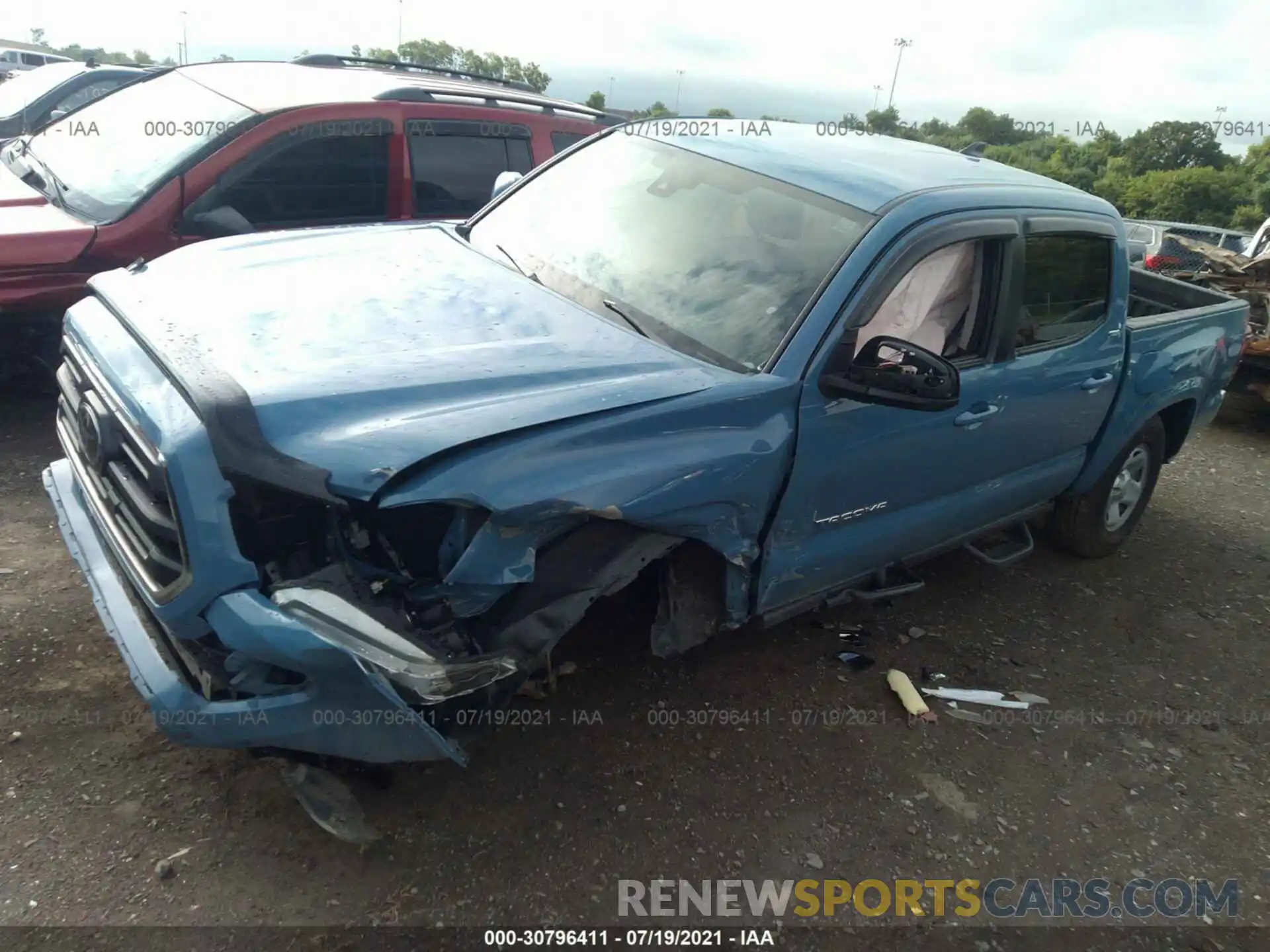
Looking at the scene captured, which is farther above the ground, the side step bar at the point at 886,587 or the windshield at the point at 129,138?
the windshield at the point at 129,138

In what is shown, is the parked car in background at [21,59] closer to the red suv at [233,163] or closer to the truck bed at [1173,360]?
the red suv at [233,163]

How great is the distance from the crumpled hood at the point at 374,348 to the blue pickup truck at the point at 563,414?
0.5 inches

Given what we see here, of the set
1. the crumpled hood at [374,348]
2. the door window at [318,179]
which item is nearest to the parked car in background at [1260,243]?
the door window at [318,179]

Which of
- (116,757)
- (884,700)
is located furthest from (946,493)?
(116,757)

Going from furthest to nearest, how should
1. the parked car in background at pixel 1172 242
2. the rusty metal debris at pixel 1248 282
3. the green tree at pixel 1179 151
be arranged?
the green tree at pixel 1179 151, the parked car in background at pixel 1172 242, the rusty metal debris at pixel 1248 282

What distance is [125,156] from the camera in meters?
4.85

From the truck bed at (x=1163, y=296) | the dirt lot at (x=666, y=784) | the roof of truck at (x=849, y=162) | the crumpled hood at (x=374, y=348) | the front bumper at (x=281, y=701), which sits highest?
the roof of truck at (x=849, y=162)

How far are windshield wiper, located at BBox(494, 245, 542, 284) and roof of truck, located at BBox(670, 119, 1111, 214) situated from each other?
2.69 ft

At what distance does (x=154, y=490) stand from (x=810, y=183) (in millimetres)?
2288

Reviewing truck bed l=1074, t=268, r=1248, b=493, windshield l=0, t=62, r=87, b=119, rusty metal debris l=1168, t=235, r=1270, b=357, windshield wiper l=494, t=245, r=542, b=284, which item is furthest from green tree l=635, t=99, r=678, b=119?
windshield l=0, t=62, r=87, b=119

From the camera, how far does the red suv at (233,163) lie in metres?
4.34

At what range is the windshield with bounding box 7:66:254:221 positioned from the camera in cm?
461

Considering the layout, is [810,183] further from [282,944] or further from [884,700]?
[282,944]

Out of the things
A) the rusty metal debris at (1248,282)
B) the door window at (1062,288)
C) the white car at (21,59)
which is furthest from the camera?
the white car at (21,59)
